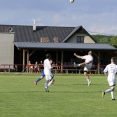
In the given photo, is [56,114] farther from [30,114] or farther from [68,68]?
[68,68]

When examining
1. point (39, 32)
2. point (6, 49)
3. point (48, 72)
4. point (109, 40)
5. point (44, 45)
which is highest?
point (109, 40)

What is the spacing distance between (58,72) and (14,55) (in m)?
11.5

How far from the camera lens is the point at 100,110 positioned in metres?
12.7

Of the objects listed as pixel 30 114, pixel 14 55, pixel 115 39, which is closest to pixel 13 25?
pixel 14 55

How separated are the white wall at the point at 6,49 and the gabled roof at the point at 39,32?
951 cm

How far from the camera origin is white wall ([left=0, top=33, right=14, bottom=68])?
5475cm

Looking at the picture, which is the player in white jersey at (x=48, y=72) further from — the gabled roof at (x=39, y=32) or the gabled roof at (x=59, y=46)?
the gabled roof at (x=39, y=32)

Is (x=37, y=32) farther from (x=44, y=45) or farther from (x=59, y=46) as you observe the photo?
(x=59, y=46)

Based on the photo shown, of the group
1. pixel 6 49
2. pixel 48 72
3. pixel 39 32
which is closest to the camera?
pixel 48 72

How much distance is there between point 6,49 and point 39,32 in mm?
12971

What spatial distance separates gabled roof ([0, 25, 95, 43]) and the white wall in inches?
374

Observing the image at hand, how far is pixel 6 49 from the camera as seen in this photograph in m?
54.8

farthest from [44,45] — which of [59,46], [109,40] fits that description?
[109,40]

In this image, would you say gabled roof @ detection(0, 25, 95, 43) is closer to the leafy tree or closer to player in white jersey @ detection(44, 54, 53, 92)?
the leafy tree
